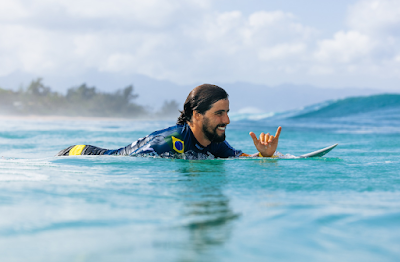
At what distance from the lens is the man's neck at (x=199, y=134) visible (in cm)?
493

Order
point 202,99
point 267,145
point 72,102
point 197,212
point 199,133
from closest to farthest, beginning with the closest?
point 197,212, point 202,99, point 199,133, point 267,145, point 72,102

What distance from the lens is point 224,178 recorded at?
12.2ft

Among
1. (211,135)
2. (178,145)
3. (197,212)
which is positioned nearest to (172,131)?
(178,145)

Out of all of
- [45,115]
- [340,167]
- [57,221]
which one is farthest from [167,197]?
[45,115]

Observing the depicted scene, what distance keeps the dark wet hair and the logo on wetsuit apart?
0.29 metres

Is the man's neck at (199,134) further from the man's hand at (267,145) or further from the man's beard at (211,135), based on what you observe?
the man's hand at (267,145)

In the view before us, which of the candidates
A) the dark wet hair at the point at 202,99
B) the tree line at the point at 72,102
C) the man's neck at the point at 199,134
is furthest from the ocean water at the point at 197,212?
the tree line at the point at 72,102

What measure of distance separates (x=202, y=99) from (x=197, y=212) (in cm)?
250

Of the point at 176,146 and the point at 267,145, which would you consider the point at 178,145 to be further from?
the point at 267,145

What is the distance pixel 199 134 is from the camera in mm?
4953

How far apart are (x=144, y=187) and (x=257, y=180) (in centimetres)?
96

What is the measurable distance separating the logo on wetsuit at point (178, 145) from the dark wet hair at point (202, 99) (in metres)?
Answer: 0.29

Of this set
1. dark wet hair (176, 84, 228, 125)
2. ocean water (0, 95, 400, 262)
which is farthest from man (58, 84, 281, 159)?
ocean water (0, 95, 400, 262)

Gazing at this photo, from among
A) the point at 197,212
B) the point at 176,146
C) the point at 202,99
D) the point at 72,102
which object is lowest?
the point at 197,212
